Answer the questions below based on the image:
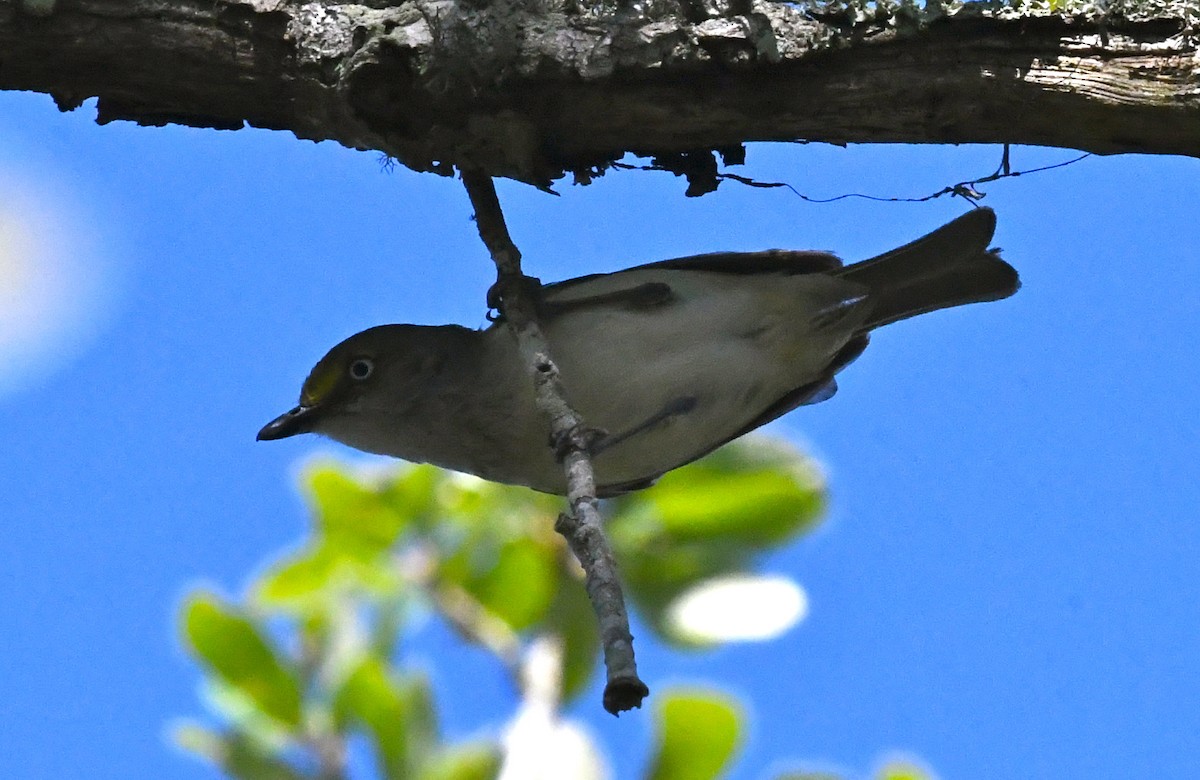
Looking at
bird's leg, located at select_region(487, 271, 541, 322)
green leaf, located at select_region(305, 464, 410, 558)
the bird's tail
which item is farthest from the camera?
green leaf, located at select_region(305, 464, 410, 558)

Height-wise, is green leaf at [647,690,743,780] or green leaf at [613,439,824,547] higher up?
green leaf at [613,439,824,547]

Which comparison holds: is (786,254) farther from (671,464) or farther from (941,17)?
(941,17)

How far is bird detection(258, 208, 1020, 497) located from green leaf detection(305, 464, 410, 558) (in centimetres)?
57

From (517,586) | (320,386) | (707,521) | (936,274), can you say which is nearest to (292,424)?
(320,386)

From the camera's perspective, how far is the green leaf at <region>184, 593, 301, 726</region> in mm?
4336

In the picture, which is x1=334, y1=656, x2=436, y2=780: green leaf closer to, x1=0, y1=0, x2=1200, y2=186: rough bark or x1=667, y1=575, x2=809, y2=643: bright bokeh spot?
x1=667, y1=575, x2=809, y2=643: bright bokeh spot

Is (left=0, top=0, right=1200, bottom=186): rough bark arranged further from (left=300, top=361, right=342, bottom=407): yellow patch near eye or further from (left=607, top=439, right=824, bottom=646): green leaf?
(left=607, top=439, right=824, bottom=646): green leaf

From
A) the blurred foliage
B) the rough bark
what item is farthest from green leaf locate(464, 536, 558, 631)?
the rough bark

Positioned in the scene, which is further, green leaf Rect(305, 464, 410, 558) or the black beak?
green leaf Rect(305, 464, 410, 558)

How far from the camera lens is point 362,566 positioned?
476cm

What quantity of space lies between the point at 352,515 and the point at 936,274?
7.63 ft

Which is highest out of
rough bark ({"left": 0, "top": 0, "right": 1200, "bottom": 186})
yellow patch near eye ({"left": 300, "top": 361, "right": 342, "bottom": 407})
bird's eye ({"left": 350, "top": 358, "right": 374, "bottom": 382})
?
rough bark ({"left": 0, "top": 0, "right": 1200, "bottom": 186})

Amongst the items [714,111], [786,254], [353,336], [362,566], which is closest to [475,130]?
[714,111]

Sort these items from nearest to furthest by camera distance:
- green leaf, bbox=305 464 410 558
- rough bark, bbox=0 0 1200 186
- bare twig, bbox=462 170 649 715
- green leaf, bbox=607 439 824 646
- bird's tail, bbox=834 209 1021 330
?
1. bare twig, bbox=462 170 649 715
2. rough bark, bbox=0 0 1200 186
3. bird's tail, bbox=834 209 1021 330
4. green leaf, bbox=607 439 824 646
5. green leaf, bbox=305 464 410 558
